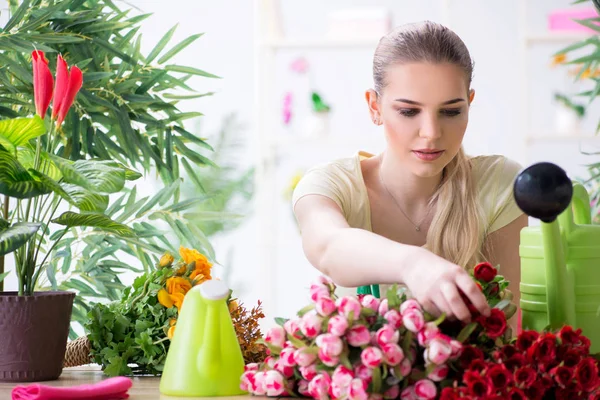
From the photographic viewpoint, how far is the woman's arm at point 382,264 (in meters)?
0.84

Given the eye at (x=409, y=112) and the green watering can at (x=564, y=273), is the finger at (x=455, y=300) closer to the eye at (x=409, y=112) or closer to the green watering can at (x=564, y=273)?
the green watering can at (x=564, y=273)

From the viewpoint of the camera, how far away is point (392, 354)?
833 mm

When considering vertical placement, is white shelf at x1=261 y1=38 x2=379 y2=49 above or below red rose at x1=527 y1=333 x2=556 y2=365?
above

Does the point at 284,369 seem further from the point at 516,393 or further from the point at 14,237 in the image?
the point at 14,237

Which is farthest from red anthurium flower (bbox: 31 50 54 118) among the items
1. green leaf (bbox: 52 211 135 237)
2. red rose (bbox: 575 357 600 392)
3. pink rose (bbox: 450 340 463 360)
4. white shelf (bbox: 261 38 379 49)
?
white shelf (bbox: 261 38 379 49)

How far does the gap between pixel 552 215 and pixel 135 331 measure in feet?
2.35

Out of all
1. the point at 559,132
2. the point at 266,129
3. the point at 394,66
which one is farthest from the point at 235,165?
the point at 394,66

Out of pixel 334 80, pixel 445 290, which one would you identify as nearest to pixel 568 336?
pixel 445 290

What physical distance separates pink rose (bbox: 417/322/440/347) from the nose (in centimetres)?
53

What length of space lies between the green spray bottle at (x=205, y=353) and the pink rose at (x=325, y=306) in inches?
7.2

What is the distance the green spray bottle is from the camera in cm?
102

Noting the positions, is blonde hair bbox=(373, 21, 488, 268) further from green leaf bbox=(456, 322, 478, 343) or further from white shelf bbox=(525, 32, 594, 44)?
white shelf bbox=(525, 32, 594, 44)

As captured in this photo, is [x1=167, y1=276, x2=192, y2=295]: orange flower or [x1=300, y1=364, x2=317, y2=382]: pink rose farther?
[x1=167, y1=276, x2=192, y2=295]: orange flower

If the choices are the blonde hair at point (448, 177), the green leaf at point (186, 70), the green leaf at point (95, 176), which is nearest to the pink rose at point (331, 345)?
the green leaf at point (95, 176)
